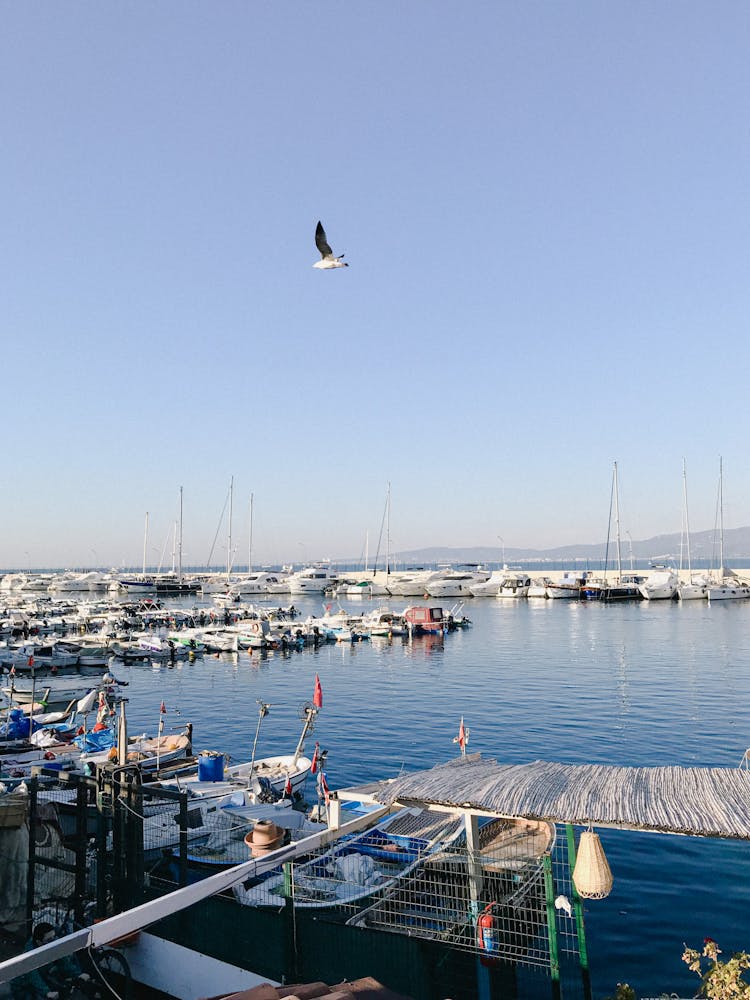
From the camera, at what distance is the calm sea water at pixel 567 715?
49.8 feet

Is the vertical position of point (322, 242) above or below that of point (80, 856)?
above

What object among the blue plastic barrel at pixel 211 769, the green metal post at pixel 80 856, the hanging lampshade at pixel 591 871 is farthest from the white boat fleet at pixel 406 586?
the hanging lampshade at pixel 591 871

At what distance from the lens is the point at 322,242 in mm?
16125

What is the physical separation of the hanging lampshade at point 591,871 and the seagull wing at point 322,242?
12799 millimetres

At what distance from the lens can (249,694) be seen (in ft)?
145

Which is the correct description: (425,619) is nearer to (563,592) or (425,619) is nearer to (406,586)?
(563,592)

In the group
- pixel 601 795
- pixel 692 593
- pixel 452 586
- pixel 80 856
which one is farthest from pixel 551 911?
pixel 452 586

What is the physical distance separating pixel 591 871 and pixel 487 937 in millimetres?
2533

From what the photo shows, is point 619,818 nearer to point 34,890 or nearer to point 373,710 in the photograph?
point 34,890

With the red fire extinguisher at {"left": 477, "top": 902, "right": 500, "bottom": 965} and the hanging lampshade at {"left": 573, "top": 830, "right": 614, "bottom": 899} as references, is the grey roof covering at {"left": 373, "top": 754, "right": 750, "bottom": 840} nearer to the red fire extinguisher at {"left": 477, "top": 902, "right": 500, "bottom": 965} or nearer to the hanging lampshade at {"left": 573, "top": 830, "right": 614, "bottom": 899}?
the hanging lampshade at {"left": 573, "top": 830, "right": 614, "bottom": 899}

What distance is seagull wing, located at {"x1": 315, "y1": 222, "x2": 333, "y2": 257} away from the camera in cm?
1578

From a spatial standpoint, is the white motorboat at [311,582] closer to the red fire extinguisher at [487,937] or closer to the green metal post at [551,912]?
the red fire extinguisher at [487,937]

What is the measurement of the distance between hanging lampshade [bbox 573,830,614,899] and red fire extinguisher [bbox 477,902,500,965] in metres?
1.43

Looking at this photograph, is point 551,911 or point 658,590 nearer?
point 551,911
